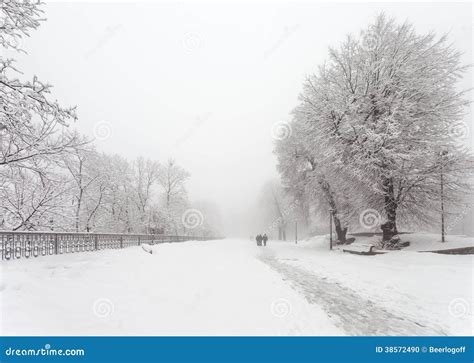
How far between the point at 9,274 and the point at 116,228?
30295 millimetres

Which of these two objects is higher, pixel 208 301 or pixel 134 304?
pixel 134 304

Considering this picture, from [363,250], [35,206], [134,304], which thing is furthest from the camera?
[363,250]

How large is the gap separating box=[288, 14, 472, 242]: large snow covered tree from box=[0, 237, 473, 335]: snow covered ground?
→ 21.5 ft

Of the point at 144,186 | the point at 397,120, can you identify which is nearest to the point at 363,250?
the point at 397,120

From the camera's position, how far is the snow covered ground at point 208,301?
4.54m

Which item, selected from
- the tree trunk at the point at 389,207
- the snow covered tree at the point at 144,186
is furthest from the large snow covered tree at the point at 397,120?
the snow covered tree at the point at 144,186

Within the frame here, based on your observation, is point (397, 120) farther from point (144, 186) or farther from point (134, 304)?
point (144, 186)

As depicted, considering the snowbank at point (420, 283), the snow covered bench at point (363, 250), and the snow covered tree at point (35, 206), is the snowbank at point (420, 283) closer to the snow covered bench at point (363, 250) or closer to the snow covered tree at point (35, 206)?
the snow covered bench at point (363, 250)

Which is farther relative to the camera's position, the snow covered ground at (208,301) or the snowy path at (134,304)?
the snow covered ground at (208,301)

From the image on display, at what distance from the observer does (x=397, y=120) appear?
14.7 metres

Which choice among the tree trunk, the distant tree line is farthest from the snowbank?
the distant tree line

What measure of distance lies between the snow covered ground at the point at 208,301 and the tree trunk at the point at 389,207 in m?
6.35

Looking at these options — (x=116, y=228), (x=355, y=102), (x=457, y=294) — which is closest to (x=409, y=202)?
(x=355, y=102)

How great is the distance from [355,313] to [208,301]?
3.29 metres
